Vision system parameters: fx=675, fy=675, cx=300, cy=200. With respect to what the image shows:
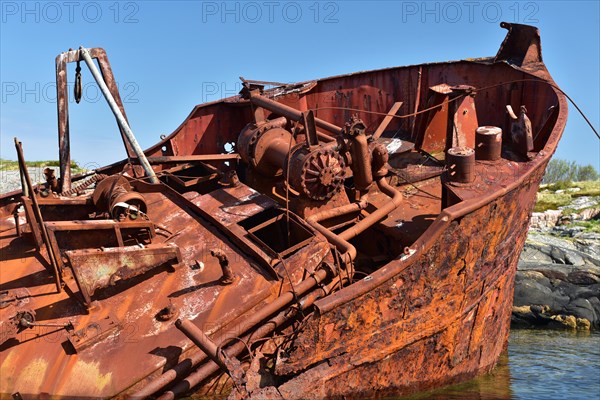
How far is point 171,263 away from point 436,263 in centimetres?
221

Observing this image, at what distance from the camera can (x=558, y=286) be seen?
34.9 ft

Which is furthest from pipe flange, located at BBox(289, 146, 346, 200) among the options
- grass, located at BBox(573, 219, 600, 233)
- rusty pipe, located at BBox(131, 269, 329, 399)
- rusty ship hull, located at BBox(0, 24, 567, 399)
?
grass, located at BBox(573, 219, 600, 233)

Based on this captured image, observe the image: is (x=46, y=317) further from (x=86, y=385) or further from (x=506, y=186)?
(x=506, y=186)

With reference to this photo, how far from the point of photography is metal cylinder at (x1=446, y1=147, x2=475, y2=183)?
6.41 meters

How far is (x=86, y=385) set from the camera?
4699mm

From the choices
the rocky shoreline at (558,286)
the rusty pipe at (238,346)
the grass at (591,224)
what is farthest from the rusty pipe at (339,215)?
the grass at (591,224)

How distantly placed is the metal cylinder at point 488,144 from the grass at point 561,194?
36.7 ft

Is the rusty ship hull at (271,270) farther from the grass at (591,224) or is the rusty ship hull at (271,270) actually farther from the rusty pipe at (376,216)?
the grass at (591,224)

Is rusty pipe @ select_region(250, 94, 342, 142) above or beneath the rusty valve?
above

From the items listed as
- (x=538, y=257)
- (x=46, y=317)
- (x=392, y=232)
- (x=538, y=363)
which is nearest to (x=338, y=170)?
(x=392, y=232)

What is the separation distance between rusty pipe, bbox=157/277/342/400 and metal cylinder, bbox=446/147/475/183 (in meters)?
2.01

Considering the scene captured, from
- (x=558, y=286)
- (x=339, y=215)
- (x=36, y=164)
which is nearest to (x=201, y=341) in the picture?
(x=339, y=215)

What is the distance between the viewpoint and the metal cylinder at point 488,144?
272 inches

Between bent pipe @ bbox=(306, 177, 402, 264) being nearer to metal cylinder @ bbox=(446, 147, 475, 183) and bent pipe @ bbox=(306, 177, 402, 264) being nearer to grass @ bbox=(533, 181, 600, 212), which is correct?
metal cylinder @ bbox=(446, 147, 475, 183)
